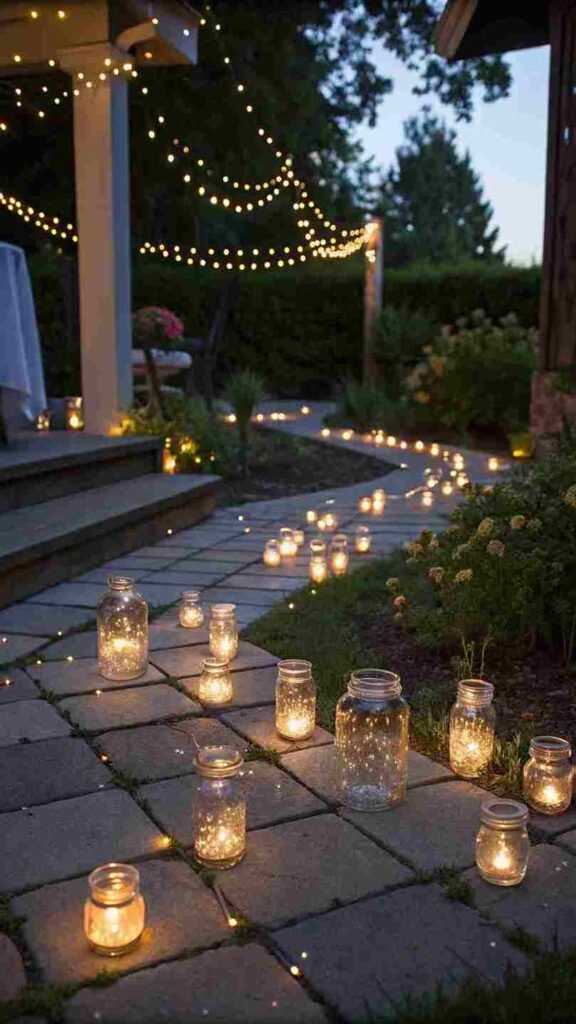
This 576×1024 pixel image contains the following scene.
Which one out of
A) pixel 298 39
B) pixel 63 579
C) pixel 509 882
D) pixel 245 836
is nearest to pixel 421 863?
pixel 509 882

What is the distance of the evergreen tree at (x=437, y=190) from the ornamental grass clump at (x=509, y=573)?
3867cm

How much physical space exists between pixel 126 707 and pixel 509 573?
A: 124cm

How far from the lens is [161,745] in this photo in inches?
95.0

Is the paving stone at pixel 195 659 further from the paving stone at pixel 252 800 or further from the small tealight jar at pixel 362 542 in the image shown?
the small tealight jar at pixel 362 542

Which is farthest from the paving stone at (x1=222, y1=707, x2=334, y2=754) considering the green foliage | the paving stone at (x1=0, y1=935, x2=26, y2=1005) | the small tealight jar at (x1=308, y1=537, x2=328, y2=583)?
the green foliage

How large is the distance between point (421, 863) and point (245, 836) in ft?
1.19

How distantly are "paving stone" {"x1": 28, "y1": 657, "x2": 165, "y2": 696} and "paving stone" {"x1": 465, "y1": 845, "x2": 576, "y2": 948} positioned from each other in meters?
1.36

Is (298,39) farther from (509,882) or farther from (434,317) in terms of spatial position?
(509,882)

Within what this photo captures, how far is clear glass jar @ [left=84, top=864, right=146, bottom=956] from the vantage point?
1524mm

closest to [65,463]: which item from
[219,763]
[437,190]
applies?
[219,763]

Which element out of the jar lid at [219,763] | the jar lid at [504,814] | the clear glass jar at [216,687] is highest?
the jar lid at [219,763]

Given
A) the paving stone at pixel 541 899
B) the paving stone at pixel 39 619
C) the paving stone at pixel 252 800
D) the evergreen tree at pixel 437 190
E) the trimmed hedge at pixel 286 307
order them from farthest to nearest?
the evergreen tree at pixel 437 190 → the trimmed hedge at pixel 286 307 → the paving stone at pixel 39 619 → the paving stone at pixel 252 800 → the paving stone at pixel 541 899

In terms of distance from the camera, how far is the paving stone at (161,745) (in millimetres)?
2277

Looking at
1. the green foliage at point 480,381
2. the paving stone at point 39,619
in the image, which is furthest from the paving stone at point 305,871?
the green foliage at point 480,381
